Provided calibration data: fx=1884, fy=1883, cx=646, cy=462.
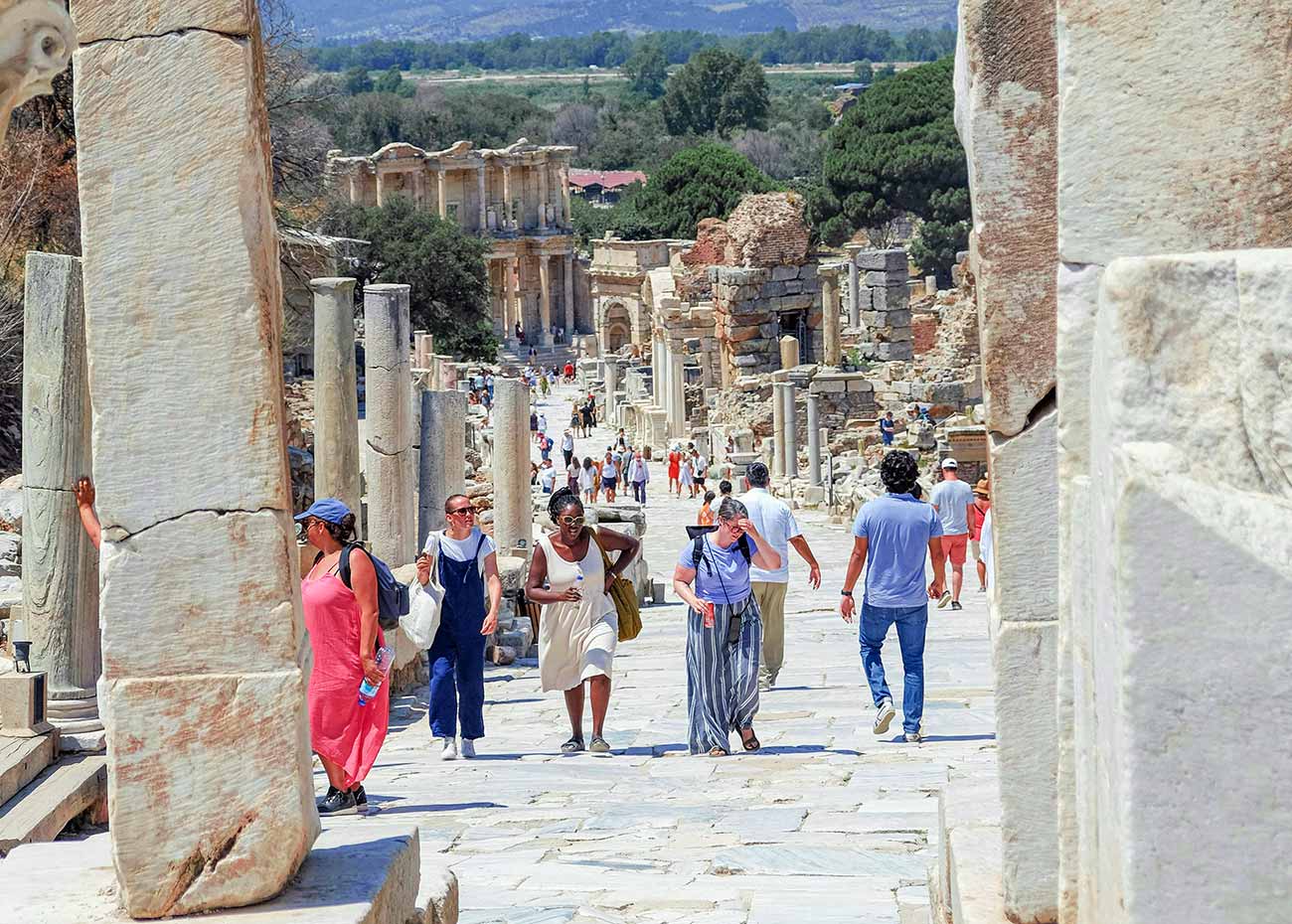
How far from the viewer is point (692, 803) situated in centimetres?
770

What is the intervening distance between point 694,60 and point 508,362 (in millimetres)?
45759

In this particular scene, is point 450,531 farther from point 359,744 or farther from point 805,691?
point 805,691

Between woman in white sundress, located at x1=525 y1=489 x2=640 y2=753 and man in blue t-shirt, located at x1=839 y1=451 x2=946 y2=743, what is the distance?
3.86ft

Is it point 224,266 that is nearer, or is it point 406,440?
point 224,266

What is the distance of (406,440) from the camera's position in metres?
15.2

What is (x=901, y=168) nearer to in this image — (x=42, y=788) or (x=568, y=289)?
(x=568, y=289)

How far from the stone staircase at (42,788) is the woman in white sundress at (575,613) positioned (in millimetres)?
2196

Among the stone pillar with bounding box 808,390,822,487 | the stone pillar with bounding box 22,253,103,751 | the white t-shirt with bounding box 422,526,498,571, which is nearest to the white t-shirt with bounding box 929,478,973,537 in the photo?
the white t-shirt with bounding box 422,526,498,571

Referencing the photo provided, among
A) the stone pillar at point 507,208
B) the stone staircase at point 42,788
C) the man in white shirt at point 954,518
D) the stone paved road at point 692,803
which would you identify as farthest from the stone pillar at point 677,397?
the stone pillar at point 507,208

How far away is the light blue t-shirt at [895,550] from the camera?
8.96m

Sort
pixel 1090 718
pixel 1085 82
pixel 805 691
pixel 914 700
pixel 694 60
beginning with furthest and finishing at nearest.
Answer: pixel 694 60
pixel 805 691
pixel 914 700
pixel 1085 82
pixel 1090 718

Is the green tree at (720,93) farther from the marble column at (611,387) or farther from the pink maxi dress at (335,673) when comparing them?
the pink maxi dress at (335,673)

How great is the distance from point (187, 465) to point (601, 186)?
372ft

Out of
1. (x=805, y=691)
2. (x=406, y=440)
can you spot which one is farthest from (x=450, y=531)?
(x=406, y=440)
